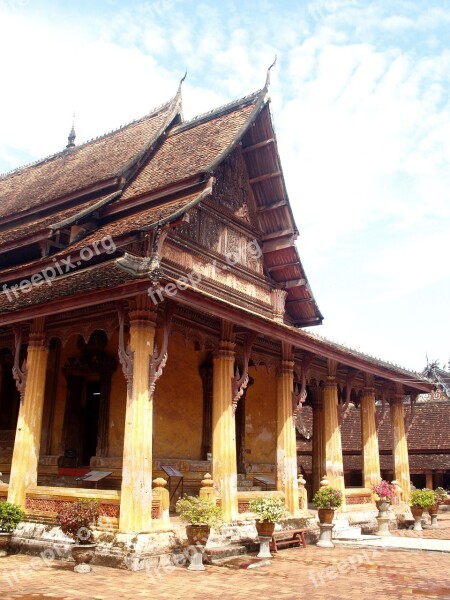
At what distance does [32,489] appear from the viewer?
1117 cm

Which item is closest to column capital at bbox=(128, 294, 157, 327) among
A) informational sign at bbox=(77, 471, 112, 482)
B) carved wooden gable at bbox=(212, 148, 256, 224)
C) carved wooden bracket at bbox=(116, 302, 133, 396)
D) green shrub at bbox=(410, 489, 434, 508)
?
carved wooden bracket at bbox=(116, 302, 133, 396)

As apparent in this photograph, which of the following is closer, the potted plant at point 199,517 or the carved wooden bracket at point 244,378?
the potted plant at point 199,517

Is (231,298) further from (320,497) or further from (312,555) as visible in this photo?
(312,555)

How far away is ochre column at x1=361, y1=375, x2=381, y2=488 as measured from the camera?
1708 cm

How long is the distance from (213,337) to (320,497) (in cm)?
421

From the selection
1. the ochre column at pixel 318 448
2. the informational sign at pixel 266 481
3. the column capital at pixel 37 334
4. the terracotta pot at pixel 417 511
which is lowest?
the terracotta pot at pixel 417 511

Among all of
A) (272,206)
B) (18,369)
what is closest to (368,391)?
(272,206)

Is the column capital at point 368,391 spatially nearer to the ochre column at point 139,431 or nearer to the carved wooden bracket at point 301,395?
the carved wooden bracket at point 301,395

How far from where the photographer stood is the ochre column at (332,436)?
15.1 metres

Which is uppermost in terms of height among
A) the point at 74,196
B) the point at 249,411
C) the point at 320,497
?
the point at 74,196

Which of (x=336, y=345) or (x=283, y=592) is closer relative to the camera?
(x=283, y=592)

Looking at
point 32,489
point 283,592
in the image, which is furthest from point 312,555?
point 32,489

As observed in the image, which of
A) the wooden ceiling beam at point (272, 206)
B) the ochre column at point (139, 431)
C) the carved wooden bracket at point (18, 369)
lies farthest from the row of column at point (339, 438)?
the carved wooden bracket at point (18, 369)

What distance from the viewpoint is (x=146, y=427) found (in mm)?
9922
